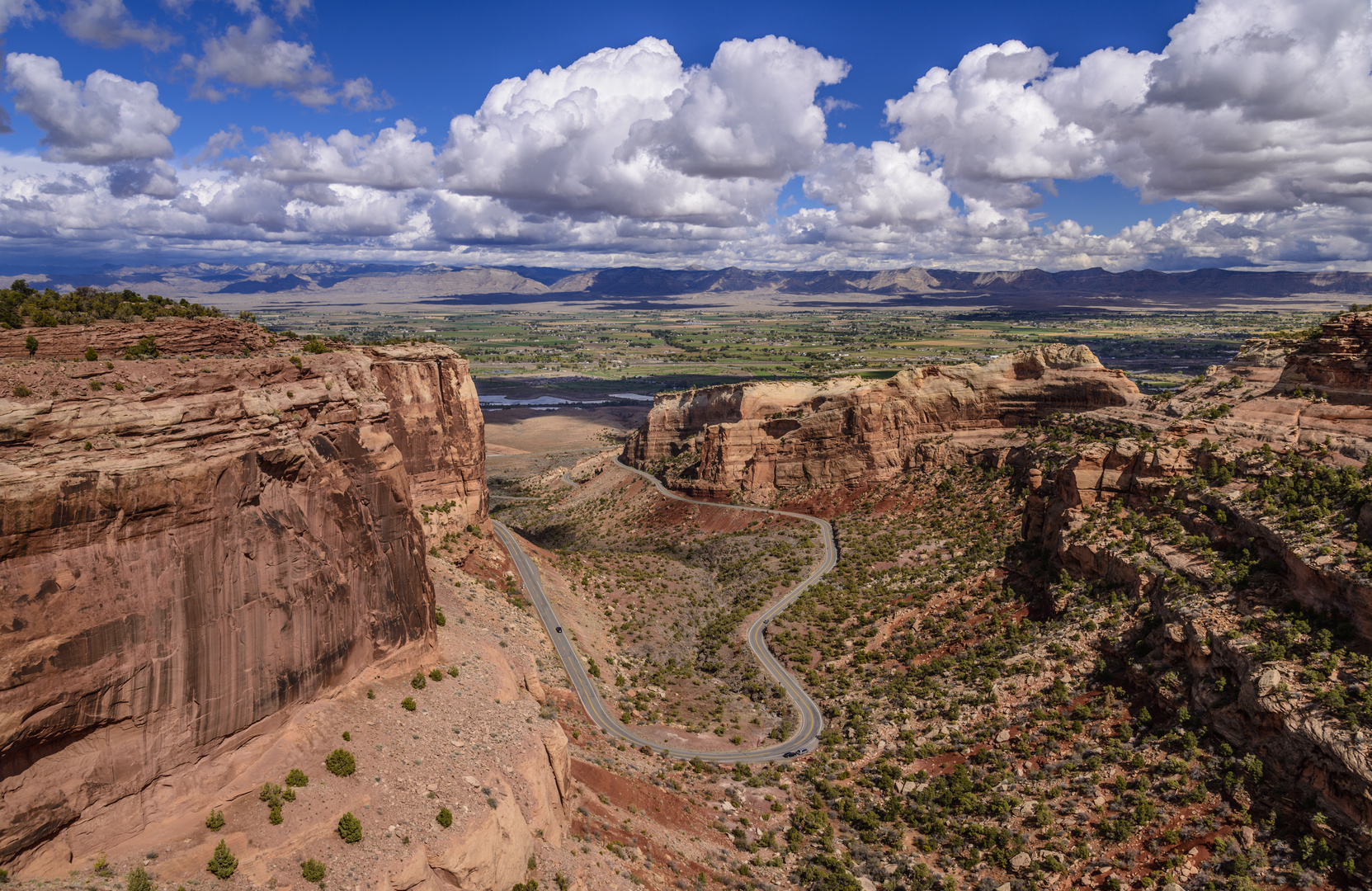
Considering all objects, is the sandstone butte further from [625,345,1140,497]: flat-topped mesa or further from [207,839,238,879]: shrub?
[207,839,238,879]: shrub

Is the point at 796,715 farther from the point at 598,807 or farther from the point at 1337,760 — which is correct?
the point at 1337,760

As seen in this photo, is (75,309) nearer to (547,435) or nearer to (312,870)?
(312,870)

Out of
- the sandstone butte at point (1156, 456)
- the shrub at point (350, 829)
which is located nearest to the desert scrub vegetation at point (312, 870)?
the shrub at point (350, 829)

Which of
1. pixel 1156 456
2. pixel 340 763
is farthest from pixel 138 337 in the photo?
pixel 1156 456

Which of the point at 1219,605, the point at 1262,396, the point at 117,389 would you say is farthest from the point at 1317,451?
the point at 117,389

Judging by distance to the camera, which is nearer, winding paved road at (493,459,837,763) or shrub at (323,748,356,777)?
shrub at (323,748,356,777)

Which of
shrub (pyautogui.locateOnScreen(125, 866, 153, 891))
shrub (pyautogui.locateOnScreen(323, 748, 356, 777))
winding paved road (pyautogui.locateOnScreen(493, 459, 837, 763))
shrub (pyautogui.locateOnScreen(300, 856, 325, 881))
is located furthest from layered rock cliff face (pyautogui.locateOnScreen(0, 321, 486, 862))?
winding paved road (pyautogui.locateOnScreen(493, 459, 837, 763))
